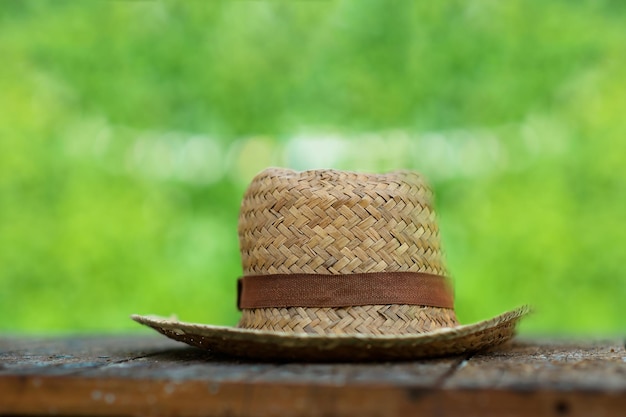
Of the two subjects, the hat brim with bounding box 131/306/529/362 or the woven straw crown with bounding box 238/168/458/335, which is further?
the woven straw crown with bounding box 238/168/458/335

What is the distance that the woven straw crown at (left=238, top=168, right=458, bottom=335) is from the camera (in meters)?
1.47

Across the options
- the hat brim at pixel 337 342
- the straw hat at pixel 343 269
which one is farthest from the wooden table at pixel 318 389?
the straw hat at pixel 343 269

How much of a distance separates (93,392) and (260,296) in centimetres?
48

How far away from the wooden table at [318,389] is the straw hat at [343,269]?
0.13 m

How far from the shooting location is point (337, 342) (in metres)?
1.27

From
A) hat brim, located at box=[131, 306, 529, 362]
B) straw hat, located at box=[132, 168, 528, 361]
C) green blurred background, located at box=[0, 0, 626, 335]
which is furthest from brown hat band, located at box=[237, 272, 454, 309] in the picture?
green blurred background, located at box=[0, 0, 626, 335]

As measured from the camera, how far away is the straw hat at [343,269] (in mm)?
1459

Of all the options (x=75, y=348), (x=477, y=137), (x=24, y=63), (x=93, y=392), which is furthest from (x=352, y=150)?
(x=93, y=392)

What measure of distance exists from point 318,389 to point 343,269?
1.41 feet

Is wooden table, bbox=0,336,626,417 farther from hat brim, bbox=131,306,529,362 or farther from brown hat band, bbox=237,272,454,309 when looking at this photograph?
brown hat band, bbox=237,272,454,309

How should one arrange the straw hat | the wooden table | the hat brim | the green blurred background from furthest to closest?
the green blurred background
the straw hat
the hat brim
the wooden table

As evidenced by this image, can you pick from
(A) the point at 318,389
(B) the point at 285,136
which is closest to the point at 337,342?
(A) the point at 318,389

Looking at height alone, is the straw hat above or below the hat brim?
above

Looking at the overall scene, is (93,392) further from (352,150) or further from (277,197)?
(352,150)
